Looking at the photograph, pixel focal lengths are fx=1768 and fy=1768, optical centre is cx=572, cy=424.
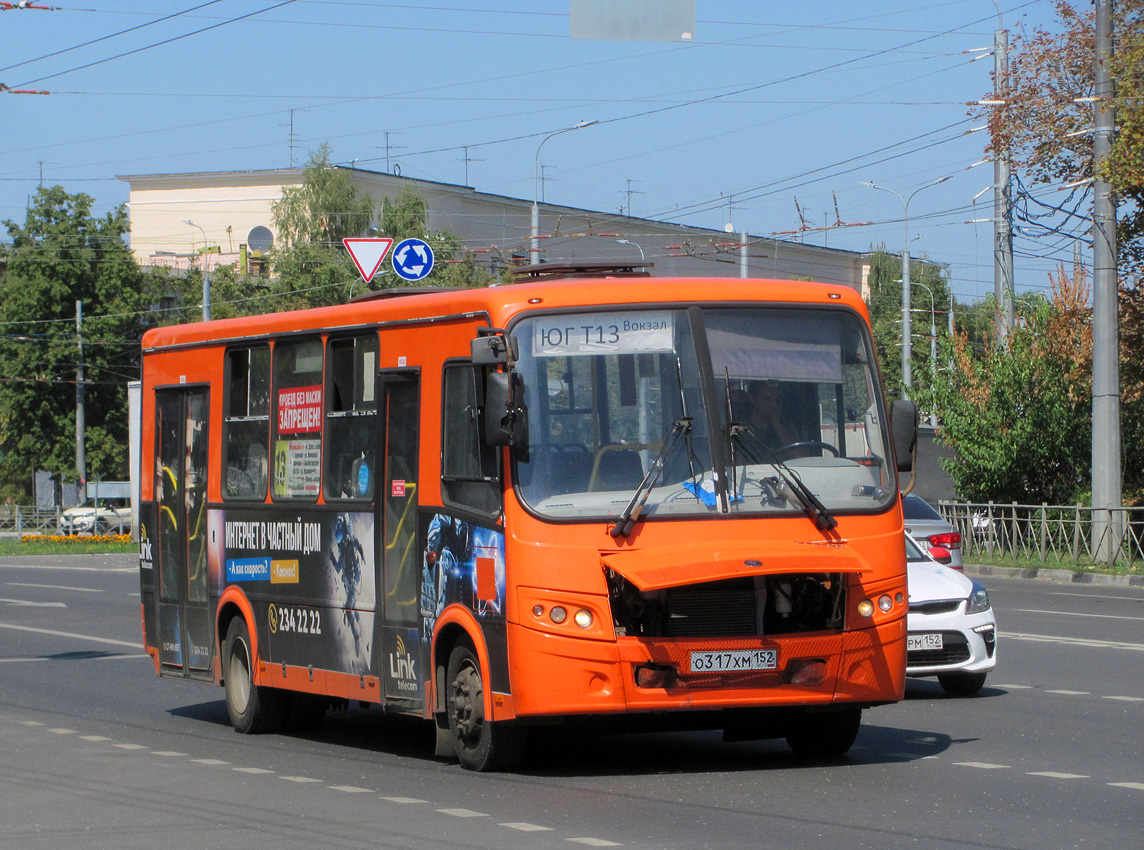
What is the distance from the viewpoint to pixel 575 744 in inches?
441

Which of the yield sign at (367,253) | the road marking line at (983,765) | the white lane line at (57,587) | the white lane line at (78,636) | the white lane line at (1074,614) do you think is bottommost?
the white lane line at (57,587)

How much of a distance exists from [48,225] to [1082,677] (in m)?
65.0

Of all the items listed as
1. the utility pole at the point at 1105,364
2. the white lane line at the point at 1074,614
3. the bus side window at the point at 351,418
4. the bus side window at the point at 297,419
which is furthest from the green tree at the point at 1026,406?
the bus side window at the point at 351,418

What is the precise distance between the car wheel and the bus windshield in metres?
4.24

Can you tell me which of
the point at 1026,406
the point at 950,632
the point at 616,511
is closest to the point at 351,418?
the point at 616,511

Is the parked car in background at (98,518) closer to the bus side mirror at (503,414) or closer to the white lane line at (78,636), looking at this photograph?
the white lane line at (78,636)

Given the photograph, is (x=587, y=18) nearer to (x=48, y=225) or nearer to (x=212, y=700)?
(x=212, y=700)

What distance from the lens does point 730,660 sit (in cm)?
914

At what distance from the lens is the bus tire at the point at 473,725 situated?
376 inches

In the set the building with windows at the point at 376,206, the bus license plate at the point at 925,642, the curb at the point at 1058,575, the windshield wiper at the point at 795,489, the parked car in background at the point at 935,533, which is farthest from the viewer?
the building with windows at the point at 376,206

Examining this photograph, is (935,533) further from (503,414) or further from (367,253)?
(503,414)

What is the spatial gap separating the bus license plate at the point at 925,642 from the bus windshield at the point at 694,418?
3697 mm

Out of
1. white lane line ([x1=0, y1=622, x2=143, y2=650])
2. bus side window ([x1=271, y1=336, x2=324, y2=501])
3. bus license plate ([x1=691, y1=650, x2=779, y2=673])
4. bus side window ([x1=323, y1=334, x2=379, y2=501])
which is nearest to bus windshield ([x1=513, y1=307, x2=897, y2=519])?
bus license plate ([x1=691, y1=650, x2=779, y2=673])

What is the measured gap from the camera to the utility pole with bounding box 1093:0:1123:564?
29.0 metres
